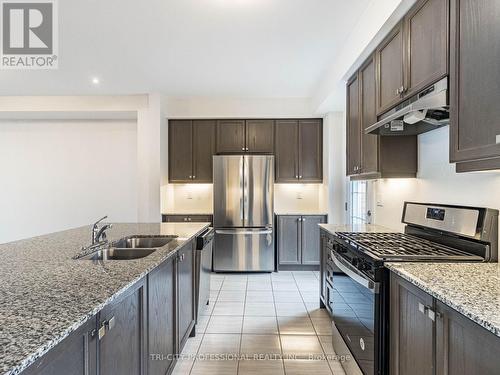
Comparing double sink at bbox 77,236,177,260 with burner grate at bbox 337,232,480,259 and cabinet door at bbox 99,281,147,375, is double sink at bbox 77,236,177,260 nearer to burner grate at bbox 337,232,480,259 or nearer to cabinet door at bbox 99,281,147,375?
cabinet door at bbox 99,281,147,375

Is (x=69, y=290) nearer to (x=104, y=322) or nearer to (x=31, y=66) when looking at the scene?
(x=104, y=322)

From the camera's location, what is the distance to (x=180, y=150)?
498 cm

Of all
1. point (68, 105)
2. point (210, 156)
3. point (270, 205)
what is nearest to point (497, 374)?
point (270, 205)

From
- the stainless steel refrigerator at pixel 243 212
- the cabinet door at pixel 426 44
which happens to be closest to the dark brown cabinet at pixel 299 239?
the stainless steel refrigerator at pixel 243 212

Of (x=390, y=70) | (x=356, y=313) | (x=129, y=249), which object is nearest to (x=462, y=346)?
(x=356, y=313)

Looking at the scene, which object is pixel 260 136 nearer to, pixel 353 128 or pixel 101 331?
pixel 353 128

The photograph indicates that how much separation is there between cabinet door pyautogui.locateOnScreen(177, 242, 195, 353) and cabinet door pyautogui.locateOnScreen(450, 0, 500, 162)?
1.82m

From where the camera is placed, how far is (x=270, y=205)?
15.0 ft

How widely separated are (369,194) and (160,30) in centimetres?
277

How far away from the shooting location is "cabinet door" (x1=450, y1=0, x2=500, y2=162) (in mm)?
1178

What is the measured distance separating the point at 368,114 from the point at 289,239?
8.38ft

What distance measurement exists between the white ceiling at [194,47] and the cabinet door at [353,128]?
0.48 meters

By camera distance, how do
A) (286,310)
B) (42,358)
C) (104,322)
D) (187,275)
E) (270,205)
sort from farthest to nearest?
(270,205) < (286,310) < (187,275) < (104,322) < (42,358)

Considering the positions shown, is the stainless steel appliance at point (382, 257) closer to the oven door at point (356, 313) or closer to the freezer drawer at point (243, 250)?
the oven door at point (356, 313)
